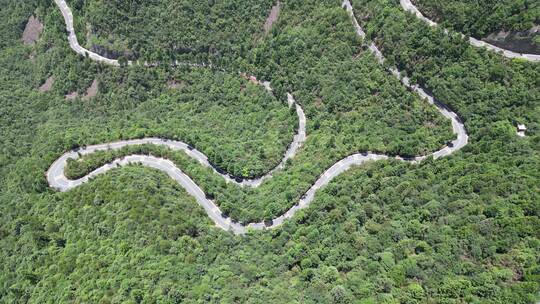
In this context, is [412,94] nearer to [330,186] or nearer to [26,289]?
[330,186]

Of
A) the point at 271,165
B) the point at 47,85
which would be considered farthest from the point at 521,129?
the point at 47,85

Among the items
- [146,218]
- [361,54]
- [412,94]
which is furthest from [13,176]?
[412,94]

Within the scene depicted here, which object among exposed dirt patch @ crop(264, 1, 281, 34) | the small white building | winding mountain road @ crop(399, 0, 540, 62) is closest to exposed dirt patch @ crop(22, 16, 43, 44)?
exposed dirt patch @ crop(264, 1, 281, 34)

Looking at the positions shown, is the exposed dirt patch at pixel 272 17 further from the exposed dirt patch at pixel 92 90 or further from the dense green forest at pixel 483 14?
the exposed dirt patch at pixel 92 90

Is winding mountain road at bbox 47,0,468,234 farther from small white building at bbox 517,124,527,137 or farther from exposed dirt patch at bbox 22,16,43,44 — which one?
exposed dirt patch at bbox 22,16,43,44

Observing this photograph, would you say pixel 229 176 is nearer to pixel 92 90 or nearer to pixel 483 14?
pixel 92 90

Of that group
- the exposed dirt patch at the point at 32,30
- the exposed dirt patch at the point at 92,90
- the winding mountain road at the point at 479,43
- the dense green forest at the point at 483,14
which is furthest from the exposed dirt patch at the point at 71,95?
the dense green forest at the point at 483,14
